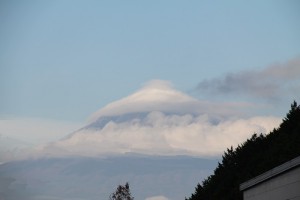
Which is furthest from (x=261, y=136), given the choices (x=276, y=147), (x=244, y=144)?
(x=276, y=147)

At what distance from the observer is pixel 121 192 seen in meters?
95.1

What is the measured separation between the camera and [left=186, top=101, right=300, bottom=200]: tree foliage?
61969mm

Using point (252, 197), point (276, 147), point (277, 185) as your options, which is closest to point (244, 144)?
point (276, 147)

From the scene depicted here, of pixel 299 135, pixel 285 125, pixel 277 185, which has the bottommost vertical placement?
pixel 277 185

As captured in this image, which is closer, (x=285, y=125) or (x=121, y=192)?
(x=285, y=125)

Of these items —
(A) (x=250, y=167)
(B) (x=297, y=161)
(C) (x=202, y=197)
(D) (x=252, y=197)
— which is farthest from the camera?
(C) (x=202, y=197)

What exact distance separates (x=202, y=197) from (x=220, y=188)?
1115 centimetres

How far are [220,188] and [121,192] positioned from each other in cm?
2143

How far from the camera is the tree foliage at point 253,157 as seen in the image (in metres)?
62.0

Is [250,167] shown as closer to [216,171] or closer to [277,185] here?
[216,171]

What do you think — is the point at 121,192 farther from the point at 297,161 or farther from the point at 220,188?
the point at 297,161

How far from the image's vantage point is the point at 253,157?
3061 inches

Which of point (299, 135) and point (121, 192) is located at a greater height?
point (121, 192)

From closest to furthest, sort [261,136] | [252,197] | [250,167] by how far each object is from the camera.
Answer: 1. [252,197]
2. [250,167]
3. [261,136]
